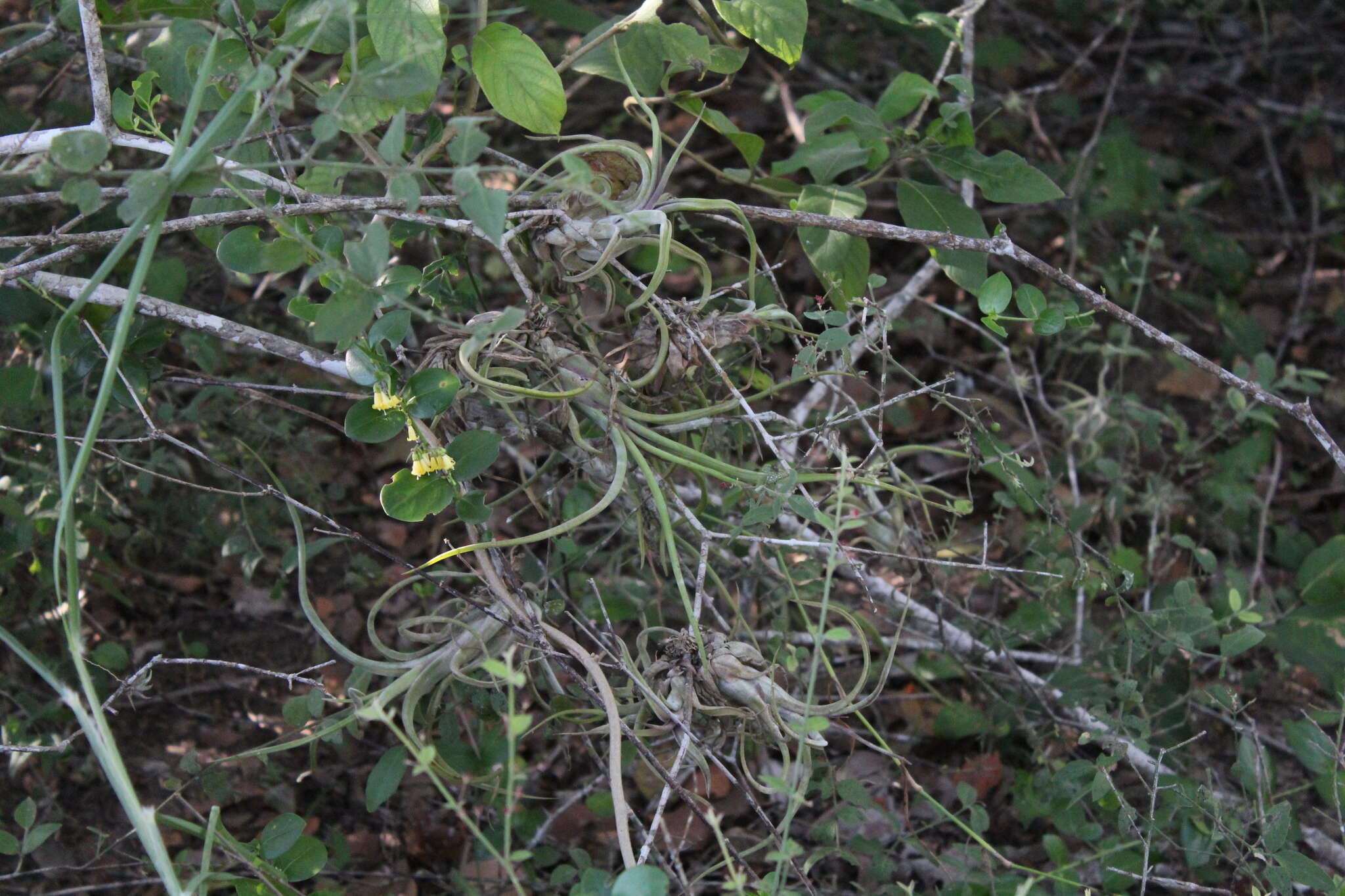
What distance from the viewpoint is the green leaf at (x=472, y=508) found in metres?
1.18

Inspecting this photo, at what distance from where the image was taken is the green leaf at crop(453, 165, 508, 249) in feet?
2.99

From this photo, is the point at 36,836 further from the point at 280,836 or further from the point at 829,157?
the point at 829,157

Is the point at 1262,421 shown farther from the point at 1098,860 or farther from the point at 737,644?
the point at 737,644

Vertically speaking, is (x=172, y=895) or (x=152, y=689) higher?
(x=172, y=895)

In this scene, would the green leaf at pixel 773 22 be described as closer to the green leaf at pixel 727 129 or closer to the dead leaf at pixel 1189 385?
the green leaf at pixel 727 129

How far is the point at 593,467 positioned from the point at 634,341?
17 centimetres

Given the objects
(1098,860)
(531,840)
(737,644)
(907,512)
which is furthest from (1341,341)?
(531,840)

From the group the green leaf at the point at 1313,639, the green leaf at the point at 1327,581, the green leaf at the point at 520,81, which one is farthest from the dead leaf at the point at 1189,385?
the green leaf at the point at 520,81

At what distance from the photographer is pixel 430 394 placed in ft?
3.64

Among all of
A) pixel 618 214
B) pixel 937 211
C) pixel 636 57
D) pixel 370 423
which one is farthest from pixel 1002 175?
pixel 370 423

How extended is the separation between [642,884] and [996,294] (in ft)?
2.60

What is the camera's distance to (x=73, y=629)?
2.89 feet

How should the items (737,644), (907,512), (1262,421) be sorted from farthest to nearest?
(1262,421), (907,512), (737,644)

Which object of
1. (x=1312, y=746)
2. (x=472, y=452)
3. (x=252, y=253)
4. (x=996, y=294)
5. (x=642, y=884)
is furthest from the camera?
(x=1312, y=746)
